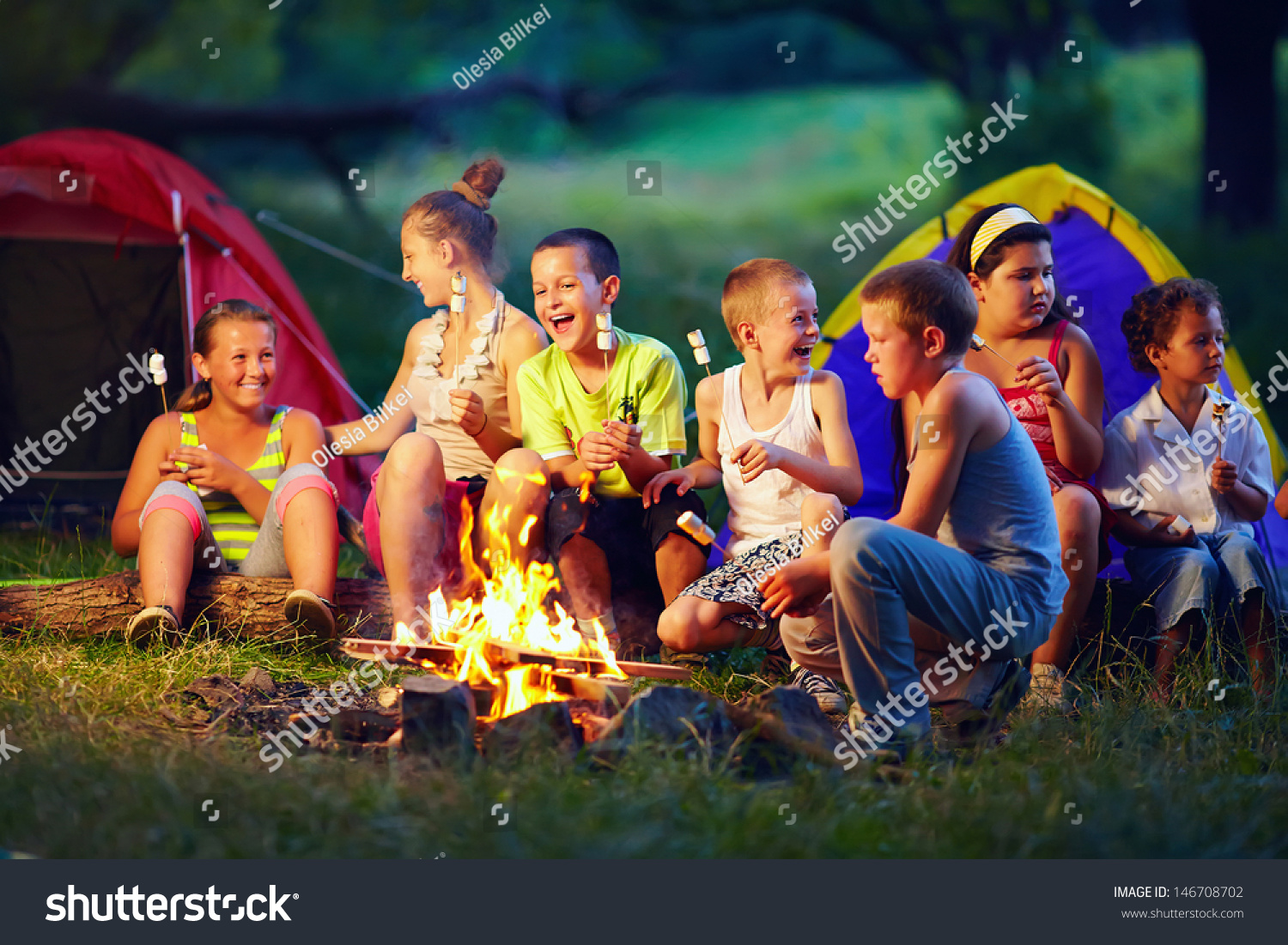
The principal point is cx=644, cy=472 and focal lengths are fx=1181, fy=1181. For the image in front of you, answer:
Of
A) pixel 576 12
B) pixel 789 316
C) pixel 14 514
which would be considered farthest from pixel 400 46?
pixel 789 316

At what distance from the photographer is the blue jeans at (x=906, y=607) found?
218 cm

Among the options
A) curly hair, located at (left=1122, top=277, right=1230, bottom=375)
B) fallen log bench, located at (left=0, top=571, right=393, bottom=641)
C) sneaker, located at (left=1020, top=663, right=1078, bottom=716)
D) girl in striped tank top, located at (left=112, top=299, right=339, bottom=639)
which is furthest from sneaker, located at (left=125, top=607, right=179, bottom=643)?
curly hair, located at (left=1122, top=277, right=1230, bottom=375)

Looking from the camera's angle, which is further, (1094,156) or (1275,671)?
(1094,156)

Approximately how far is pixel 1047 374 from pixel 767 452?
677 mm

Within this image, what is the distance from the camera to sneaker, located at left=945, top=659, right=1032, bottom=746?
2.38 m

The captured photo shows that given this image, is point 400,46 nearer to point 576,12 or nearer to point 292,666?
point 576,12

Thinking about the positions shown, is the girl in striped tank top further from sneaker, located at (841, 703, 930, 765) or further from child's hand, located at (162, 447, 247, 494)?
sneaker, located at (841, 703, 930, 765)

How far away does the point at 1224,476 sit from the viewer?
286cm

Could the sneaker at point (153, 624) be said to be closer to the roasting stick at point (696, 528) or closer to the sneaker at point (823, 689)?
the roasting stick at point (696, 528)

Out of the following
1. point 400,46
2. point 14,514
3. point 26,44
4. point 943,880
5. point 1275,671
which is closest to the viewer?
point 943,880

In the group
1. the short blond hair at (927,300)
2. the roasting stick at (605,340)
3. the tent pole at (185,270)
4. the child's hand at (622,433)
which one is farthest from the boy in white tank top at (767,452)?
the tent pole at (185,270)

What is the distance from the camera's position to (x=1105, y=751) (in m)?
2.26

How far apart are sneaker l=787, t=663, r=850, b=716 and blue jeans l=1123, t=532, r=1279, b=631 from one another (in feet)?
2.61

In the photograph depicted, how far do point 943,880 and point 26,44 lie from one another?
32.1 ft
